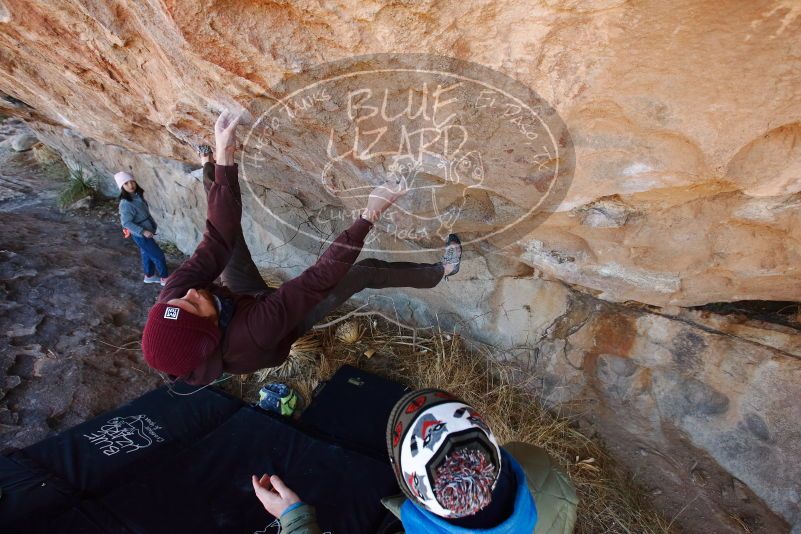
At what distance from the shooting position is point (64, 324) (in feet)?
10.1

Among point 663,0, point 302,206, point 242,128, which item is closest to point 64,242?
point 302,206

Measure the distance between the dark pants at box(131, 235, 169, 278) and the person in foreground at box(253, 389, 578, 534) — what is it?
119 inches

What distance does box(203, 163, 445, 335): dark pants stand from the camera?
6.63 feet

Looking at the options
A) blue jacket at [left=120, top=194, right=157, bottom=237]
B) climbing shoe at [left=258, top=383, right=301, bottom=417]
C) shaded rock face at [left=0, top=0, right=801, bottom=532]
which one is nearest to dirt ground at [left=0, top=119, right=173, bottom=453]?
blue jacket at [left=120, top=194, right=157, bottom=237]

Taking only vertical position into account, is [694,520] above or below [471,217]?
below

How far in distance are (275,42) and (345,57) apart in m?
0.19

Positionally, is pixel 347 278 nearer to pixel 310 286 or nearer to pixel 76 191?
pixel 310 286

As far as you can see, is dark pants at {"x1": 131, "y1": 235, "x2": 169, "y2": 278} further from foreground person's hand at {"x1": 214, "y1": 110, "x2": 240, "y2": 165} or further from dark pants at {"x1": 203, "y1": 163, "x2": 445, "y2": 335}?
foreground person's hand at {"x1": 214, "y1": 110, "x2": 240, "y2": 165}

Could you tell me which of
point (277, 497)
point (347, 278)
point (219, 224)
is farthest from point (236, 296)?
point (277, 497)

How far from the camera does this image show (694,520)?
6.97 feet

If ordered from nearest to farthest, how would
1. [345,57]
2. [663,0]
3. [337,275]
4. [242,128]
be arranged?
[663,0] → [345,57] → [337,275] → [242,128]

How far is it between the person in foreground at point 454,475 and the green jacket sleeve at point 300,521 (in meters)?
0.01

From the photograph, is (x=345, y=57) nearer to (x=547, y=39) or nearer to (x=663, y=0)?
(x=547, y=39)

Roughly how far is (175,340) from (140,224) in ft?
8.76
